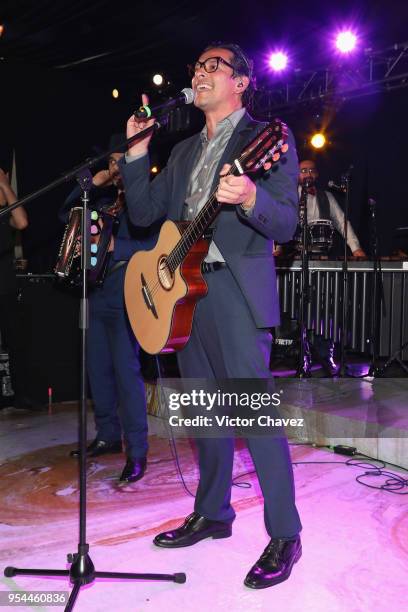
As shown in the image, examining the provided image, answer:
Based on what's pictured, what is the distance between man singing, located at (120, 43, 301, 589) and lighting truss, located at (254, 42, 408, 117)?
6.44 m

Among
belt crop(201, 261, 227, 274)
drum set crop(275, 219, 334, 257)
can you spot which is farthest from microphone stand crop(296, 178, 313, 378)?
belt crop(201, 261, 227, 274)

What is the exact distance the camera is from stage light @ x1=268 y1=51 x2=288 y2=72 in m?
8.88

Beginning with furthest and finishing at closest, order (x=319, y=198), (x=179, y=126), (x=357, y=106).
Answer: (x=357, y=106)
(x=319, y=198)
(x=179, y=126)

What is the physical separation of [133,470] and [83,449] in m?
1.76

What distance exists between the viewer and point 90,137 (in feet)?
33.4

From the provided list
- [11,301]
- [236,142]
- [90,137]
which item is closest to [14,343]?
[11,301]

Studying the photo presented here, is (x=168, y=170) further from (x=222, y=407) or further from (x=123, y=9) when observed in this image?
(x=123, y=9)

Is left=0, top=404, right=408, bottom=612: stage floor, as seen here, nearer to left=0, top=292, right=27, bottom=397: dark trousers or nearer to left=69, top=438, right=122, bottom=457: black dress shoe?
left=69, top=438, right=122, bottom=457: black dress shoe

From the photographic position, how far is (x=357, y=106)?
10.5 metres

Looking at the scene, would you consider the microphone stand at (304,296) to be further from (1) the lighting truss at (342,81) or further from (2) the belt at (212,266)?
(1) the lighting truss at (342,81)

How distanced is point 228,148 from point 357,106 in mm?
8644

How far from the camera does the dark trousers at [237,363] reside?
260 centimetres

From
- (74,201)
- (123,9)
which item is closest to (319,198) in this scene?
(123,9)

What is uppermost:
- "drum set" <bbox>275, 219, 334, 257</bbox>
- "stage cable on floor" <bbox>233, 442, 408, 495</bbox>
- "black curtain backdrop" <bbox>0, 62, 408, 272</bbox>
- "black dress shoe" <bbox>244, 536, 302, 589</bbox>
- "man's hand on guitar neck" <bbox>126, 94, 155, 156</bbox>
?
"black curtain backdrop" <bbox>0, 62, 408, 272</bbox>
